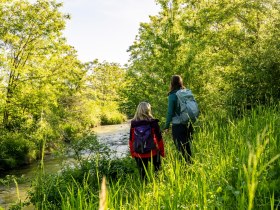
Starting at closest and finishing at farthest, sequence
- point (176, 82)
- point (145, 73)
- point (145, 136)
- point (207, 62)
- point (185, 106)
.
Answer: point (145, 136), point (185, 106), point (176, 82), point (207, 62), point (145, 73)

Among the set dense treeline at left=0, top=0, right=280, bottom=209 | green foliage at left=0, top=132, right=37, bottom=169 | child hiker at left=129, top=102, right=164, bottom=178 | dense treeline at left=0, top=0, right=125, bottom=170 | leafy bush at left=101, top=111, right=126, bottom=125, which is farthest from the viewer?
leafy bush at left=101, top=111, right=126, bottom=125

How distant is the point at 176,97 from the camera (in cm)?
577

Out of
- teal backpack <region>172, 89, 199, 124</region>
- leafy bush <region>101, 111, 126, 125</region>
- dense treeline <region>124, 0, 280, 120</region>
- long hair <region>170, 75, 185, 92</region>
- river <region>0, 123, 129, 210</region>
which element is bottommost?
river <region>0, 123, 129, 210</region>

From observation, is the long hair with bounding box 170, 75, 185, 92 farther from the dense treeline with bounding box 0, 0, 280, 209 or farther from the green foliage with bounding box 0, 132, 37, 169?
the green foliage with bounding box 0, 132, 37, 169

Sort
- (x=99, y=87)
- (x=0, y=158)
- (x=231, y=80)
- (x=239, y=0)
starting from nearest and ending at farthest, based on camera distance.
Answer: (x=231, y=80), (x=0, y=158), (x=239, y=0), (x=99, y=87)

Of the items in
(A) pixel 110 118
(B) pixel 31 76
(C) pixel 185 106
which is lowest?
(A) pixel 110 118

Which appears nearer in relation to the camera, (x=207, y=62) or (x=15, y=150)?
(x=207, y=62)

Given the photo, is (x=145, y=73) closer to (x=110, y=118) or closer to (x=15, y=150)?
(x=15, y=150)

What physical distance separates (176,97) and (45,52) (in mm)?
16139

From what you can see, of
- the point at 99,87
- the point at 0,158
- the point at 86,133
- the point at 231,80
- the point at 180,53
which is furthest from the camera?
the point at 99,87

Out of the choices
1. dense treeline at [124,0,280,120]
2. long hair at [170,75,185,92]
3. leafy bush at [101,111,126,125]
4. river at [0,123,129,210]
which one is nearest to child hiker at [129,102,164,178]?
long hair at [170,75,185,92]

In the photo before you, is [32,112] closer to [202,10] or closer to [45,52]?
[45,52]

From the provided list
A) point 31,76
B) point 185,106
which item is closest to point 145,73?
point 185,106

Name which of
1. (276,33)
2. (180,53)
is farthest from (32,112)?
(276,33)
